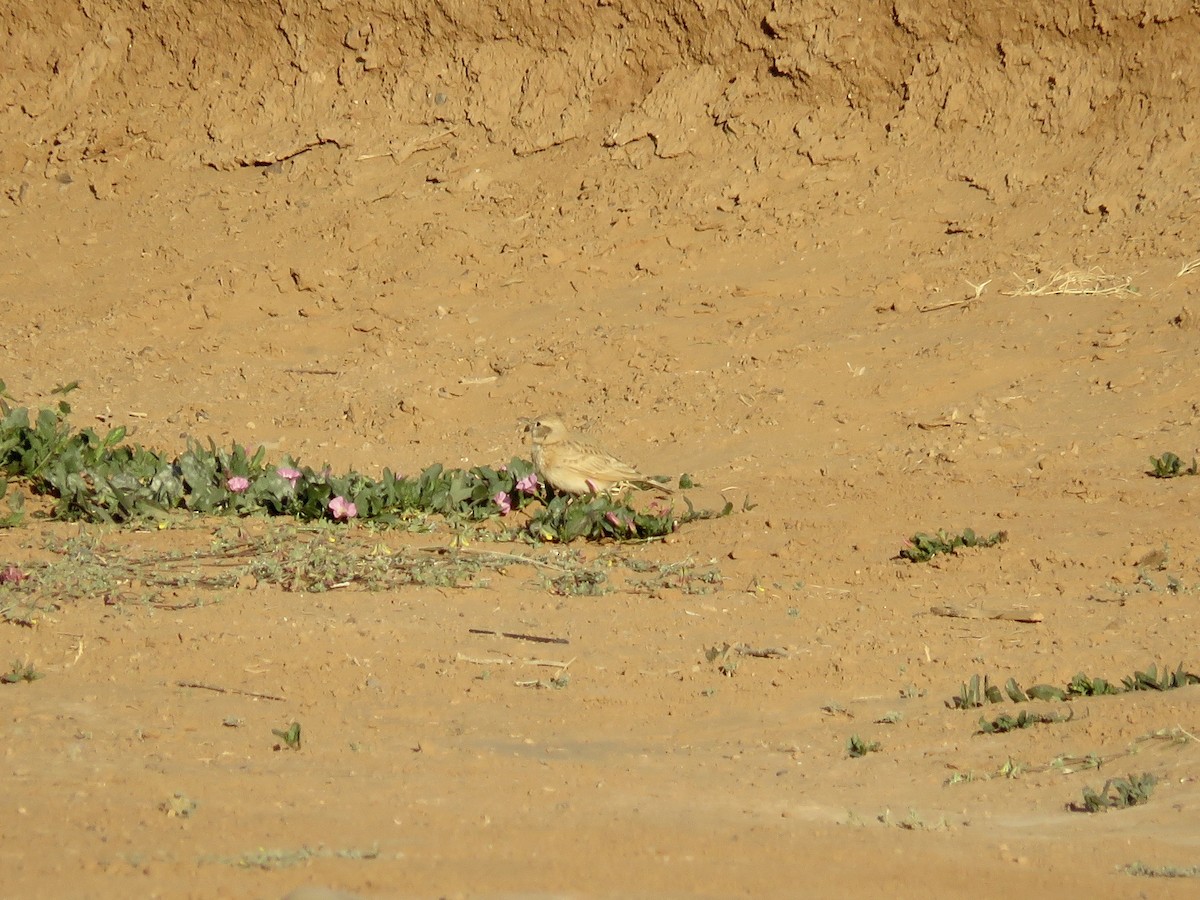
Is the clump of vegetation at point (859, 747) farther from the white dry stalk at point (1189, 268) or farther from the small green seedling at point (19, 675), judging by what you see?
the white dry stalk at point (1189, 268)

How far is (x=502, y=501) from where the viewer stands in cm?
898

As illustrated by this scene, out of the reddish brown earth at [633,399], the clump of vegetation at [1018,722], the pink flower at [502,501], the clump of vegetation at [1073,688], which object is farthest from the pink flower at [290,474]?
the clump of vegetation at [1018,722]

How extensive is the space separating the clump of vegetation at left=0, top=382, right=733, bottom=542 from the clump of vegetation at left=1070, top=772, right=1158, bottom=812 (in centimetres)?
404

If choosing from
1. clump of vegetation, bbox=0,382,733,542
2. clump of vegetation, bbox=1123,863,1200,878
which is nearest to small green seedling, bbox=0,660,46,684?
clump of vegetation, bbox=0,382,733,542

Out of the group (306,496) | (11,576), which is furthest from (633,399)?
(11,576)

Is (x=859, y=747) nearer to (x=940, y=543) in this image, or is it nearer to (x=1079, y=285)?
(x=940, y=543)

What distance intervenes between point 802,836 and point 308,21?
13.1 meters

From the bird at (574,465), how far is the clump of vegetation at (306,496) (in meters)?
0.09

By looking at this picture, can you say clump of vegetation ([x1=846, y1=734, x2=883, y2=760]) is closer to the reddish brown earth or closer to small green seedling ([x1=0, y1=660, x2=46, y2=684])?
the reddish brown earth

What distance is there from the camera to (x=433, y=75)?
15.6m

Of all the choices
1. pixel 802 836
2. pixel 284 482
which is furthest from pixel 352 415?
pixel 802 836

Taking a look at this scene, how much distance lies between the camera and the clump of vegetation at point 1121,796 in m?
4.70

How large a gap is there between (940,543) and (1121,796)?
326cm

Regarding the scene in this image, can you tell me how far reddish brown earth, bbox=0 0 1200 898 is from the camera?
4.64 meters
